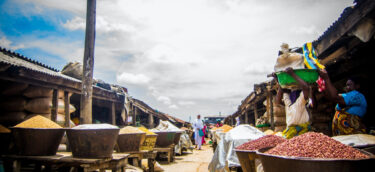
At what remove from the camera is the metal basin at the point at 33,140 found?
12.1ft

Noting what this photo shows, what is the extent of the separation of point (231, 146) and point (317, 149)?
3019mm

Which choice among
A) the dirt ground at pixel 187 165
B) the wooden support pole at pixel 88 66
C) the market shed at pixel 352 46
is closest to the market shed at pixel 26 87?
the wooden support pole at pixel 88 66

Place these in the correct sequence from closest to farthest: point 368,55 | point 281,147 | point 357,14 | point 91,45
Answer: point 281,147, point 357,14, point 368,55, point 91,45

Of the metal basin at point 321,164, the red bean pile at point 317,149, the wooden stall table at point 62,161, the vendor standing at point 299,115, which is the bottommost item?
the wooden stall table at point 62,161

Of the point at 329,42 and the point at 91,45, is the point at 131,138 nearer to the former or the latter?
the point at 91,45

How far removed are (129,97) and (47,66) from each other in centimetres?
435

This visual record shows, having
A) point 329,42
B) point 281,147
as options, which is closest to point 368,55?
point 329,42

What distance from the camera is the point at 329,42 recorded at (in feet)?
14.9

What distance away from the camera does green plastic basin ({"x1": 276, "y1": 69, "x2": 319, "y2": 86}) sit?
8.54 feet

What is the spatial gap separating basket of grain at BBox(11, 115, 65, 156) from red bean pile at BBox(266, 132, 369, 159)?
358 cm

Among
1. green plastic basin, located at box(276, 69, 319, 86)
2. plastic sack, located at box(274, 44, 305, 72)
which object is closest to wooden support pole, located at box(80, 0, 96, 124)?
plastic sack, located at box(274, 44, 305, 72)

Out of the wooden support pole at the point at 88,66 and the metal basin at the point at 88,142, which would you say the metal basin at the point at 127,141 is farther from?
the metal basin at the point at 88,142

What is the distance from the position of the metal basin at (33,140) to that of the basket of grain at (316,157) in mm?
3514

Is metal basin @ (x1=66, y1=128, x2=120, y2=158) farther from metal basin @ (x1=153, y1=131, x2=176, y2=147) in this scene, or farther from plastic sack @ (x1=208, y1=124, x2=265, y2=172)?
metal basin @ (x1=153, y1=131, x2=176, y2=147)
